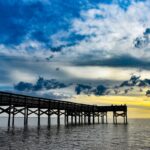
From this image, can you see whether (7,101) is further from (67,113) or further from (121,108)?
(121,108)

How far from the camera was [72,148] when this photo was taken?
3338cm


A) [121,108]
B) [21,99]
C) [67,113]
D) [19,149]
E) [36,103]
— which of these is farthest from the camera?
[121,108]

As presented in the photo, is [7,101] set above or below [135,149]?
above

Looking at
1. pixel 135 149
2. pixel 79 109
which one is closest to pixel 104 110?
pixel 79 109

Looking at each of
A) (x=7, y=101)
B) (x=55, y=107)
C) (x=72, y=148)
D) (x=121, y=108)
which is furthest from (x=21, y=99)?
(x=121, y=108)

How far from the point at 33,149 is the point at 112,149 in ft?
26.4

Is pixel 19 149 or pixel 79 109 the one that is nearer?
pixel 19 149

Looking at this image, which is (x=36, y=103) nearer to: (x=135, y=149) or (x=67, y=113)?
(x=67, y=113)

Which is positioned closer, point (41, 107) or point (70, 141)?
point (70, 141)

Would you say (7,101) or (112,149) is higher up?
(7,101)

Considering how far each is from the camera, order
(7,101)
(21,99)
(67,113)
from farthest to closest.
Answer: (67,113) → (21,99) → (7,101)

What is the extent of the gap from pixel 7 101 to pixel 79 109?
40446mm

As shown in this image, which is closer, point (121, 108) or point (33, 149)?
point (33, 149)

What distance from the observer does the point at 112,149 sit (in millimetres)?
33188
